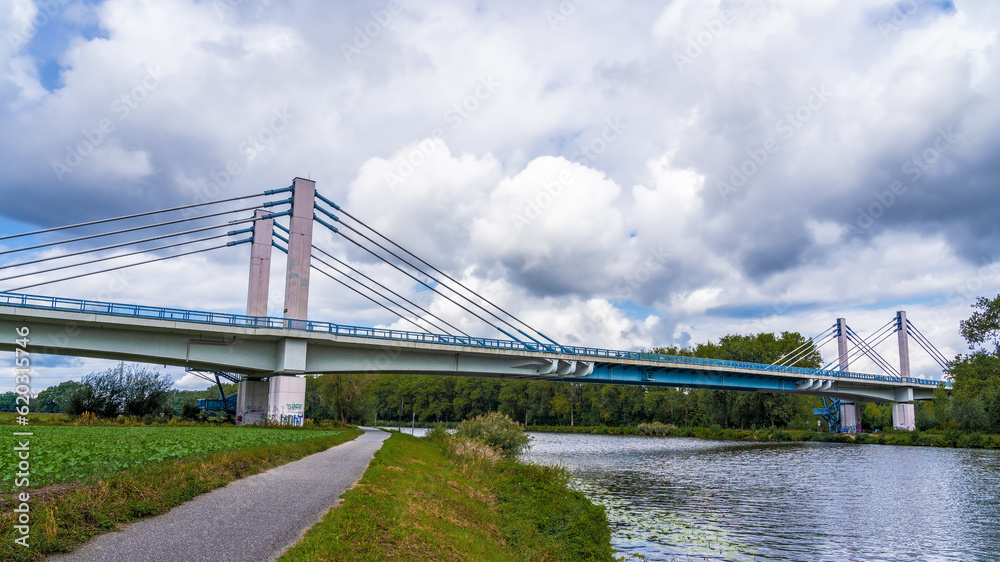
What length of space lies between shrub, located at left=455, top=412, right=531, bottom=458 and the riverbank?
56.3m

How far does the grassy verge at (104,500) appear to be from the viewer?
9312 mm

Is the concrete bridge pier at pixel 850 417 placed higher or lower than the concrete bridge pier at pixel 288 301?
lower

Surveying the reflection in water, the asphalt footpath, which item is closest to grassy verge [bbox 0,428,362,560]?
the asphalt footpath

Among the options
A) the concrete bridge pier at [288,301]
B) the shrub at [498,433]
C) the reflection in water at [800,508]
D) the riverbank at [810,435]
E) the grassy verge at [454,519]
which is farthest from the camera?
the riverbank at [810,435]

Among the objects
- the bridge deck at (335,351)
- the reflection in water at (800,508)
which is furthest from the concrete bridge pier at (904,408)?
the reflection in water at (800,508)

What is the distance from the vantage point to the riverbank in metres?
66.5

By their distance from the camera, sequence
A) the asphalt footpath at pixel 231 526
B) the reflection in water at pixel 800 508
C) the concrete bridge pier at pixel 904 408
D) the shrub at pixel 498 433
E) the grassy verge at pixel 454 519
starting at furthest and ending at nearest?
the concrete bridge pier at pixel 904 408 → the shrub at pixel 498 433 → the reflection in water at pixel 800 508 → the grassy verge at pixel 454 519 → the asphalt footpath at pixel 231 526

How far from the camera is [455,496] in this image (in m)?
19.1

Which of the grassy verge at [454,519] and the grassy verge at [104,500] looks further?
the grassy verge at [454,519]

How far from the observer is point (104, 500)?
1140 centimetres

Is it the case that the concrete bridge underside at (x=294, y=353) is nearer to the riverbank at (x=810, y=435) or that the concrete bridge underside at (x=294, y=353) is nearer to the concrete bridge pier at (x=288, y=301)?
the concrete bridge pier at (x=288, y=301)

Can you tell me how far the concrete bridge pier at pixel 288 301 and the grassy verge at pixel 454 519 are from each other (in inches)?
969

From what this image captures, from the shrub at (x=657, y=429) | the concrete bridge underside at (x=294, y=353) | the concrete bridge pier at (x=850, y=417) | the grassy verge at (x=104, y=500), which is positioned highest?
the concrete bridge underside at (x=294, y=353)

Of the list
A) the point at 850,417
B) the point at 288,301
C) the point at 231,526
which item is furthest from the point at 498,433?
the point at 850,417
